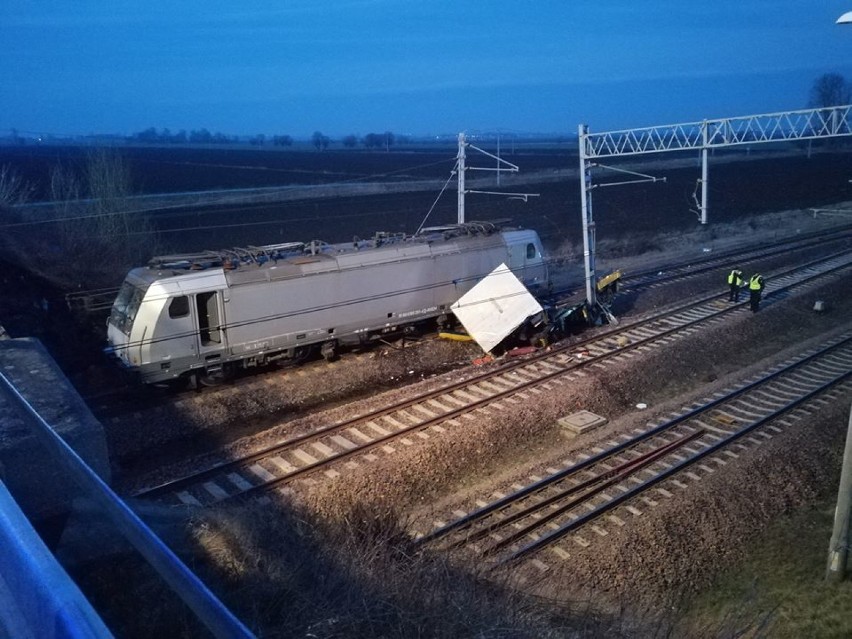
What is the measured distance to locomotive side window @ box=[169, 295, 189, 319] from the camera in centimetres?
1301

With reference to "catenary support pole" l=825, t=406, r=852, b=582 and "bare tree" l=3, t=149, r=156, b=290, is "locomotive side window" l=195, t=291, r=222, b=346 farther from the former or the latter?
"catenary support pole" l=825, t=406, r=852, b=582

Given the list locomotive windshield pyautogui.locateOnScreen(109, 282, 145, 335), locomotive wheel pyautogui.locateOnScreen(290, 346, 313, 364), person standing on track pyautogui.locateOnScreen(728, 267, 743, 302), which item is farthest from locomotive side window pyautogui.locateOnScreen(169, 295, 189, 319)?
person standing on track pyautogui.locateOnScreen(728, 267, 743, 302)

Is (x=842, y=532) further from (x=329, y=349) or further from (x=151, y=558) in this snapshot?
(x=329, y=349)

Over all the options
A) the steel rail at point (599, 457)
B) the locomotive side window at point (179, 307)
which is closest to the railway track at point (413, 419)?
the steel rail at point (599, 457)

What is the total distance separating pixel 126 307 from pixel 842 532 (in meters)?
12.6

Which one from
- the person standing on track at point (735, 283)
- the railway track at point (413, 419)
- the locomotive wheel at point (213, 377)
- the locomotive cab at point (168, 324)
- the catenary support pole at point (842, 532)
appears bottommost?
the catenary support pole at point (842, 532)

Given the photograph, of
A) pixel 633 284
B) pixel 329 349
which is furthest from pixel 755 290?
pixel 329 349

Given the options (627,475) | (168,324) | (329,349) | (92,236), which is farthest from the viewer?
(92,236)

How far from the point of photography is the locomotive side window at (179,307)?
13008 millimetres

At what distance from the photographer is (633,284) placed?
2355 centimetres

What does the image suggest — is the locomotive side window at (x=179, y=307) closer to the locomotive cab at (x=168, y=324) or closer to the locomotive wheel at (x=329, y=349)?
the locomotive cab at (x=168, y=324)

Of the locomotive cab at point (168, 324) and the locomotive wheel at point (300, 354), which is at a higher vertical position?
the locomotive cab at point (168, 324)

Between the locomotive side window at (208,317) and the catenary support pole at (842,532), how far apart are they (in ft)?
35.3

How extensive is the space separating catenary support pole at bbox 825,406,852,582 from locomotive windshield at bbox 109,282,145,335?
464 inches
